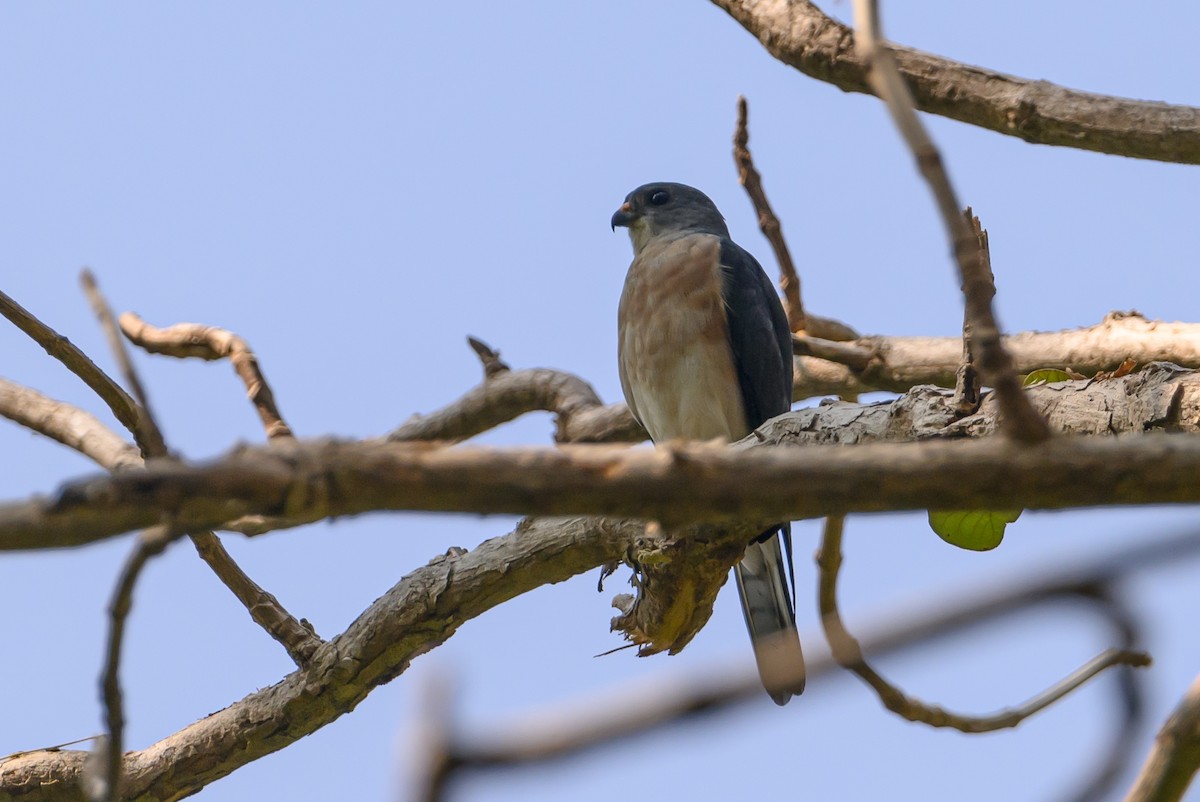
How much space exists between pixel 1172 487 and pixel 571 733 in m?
0.87

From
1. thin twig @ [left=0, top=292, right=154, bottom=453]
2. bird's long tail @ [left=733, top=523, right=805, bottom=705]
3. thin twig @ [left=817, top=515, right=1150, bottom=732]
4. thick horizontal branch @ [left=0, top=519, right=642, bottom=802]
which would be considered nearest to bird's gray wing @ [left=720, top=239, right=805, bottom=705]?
bird's long tail @ [left=733, top=523, right=805, bottom=705]

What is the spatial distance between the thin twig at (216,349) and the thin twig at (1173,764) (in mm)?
4209

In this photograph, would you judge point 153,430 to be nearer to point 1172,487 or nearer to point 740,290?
point 1172,487

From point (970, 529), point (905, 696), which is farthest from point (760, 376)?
point (905, 696)

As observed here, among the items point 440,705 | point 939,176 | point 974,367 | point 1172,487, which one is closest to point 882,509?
point 1172,487

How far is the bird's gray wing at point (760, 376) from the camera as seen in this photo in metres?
5.69

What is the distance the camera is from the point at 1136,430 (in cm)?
334

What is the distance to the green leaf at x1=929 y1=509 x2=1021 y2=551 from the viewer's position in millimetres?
3697

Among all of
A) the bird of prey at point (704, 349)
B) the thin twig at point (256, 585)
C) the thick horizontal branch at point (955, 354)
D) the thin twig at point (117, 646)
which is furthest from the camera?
the bird of prey at point (704, 349)

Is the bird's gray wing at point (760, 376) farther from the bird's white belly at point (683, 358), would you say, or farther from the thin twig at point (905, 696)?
the thin twig at point (905, 696)

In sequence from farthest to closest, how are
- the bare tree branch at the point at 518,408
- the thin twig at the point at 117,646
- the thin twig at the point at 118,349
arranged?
the bare tree branch at the point at 518,408
the thin twig at the point at 118,349
the thin twig at the point at 117,646

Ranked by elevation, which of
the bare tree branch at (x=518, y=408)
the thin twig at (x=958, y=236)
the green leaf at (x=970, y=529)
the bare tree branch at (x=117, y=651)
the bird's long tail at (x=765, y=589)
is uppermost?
the thin twig at (x=958, y=236)

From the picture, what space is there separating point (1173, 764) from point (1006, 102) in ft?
10.1

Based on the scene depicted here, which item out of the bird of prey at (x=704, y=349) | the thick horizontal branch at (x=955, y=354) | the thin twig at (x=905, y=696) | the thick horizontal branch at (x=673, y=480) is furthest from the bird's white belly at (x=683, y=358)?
the thick horizontal branch at (x=673, y=480)
